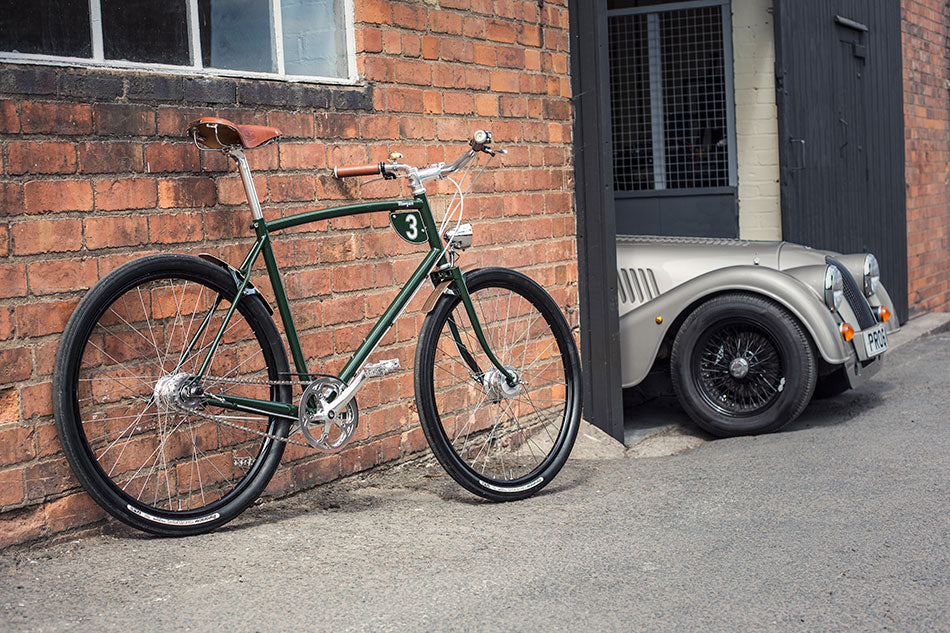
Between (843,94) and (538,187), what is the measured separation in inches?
184

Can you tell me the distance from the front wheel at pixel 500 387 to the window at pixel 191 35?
1.03 m

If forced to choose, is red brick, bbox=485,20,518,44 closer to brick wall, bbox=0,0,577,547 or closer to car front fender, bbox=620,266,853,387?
brick wall, bbox=0,0,577,547

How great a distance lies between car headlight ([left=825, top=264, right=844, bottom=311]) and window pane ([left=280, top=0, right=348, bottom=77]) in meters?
2.74

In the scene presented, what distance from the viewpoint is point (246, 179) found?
3488mm

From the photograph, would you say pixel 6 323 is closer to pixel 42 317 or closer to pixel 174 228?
pixel 42 317

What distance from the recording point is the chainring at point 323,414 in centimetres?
359

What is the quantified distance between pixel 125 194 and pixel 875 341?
3988 millimetres

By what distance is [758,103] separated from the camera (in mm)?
8094

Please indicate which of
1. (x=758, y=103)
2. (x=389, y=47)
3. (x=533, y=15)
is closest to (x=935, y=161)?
(x=758, y=103)

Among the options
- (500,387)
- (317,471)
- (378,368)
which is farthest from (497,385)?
(317,471)

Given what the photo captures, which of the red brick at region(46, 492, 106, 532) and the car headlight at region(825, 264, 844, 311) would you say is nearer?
the red brick at region(46, 492, 106, 532)

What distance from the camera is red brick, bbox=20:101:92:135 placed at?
3076 millimetres

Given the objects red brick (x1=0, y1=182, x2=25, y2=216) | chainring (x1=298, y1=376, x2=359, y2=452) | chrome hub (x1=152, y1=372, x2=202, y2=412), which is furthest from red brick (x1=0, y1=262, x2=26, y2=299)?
chainring (x1=298, y1=376, x2=359, y2=452)

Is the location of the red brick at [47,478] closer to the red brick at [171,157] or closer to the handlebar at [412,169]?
the red brick at [171,157]
